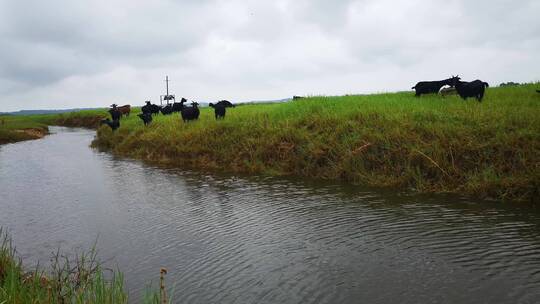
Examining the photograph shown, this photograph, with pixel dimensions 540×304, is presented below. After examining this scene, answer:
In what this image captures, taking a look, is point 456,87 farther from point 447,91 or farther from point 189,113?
point 189,113

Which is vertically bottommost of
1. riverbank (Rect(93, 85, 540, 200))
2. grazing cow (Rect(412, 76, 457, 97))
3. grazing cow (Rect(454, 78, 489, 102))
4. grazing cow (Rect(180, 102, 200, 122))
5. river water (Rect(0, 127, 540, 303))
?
river water (Rect(0, 127, 540, 303))

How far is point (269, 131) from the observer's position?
16.9 m

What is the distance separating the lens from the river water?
6176mm

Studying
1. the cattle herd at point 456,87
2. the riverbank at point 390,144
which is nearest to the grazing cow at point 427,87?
the cattle herd at point 456,87

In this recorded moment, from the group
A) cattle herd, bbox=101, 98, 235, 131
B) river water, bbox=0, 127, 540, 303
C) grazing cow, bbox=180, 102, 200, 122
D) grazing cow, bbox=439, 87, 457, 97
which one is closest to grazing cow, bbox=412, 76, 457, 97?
grazing cow, bbox=439, 87, 457, 97

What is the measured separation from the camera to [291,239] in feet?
27.7

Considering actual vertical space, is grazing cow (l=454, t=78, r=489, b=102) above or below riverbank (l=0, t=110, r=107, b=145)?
above

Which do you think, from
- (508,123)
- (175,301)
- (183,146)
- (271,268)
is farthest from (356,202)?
(183,146)

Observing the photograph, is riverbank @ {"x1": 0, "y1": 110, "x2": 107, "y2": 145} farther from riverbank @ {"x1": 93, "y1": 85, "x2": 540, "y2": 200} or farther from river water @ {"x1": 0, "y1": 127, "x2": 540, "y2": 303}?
river water @ {"x1": 0, "y1": 127, "x2": 540, "y2": 303}

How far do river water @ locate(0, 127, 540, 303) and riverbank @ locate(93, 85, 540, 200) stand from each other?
2.87 feet

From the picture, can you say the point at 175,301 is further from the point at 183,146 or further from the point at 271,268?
the point at 183,146

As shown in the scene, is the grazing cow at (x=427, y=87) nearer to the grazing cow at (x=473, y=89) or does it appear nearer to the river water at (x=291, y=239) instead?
the grazing cow at (x=473, y=89)

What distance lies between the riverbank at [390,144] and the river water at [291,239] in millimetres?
875

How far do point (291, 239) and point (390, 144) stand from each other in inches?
239
